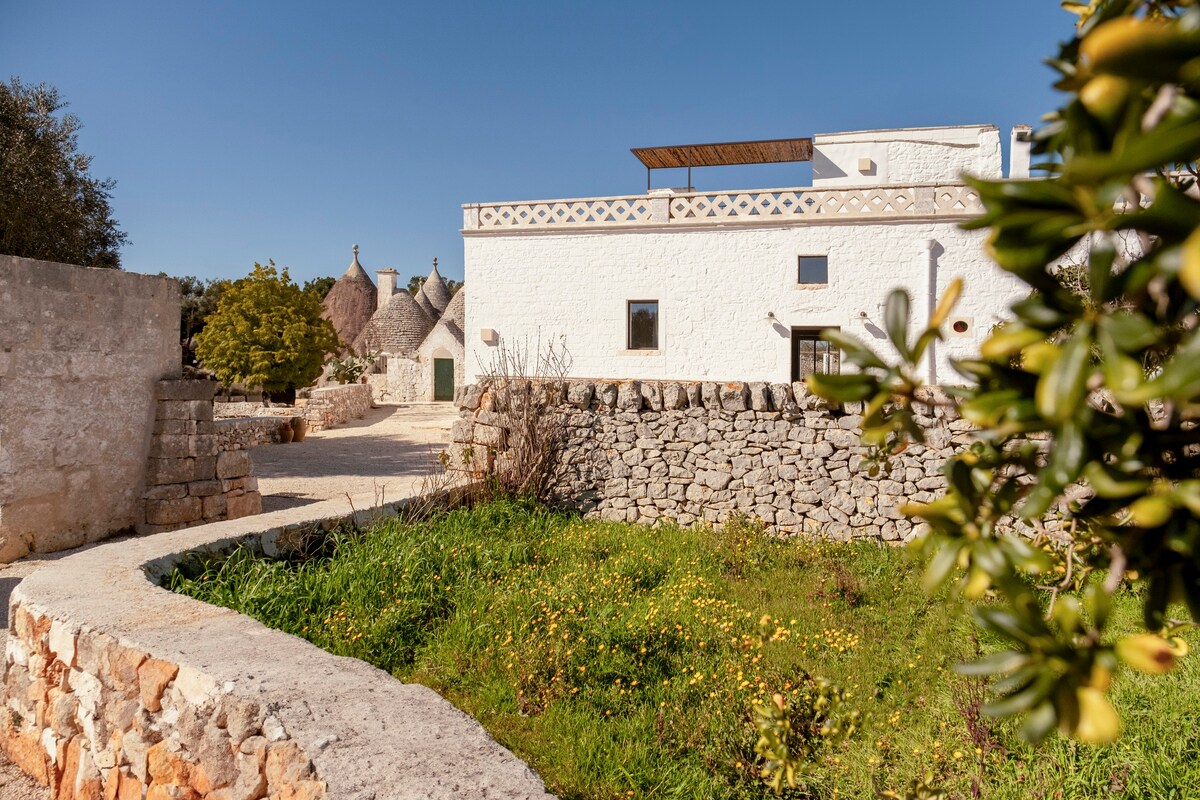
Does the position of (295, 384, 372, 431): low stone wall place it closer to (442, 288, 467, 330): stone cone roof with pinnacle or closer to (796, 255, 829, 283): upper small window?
(442, 288, 467, 330): stone cone roof with pinnacle

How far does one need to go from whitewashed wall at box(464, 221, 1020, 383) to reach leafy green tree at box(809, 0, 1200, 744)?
15.0 m

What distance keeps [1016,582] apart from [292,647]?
2894mm

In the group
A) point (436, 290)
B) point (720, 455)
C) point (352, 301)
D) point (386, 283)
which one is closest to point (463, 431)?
point (720, 455)

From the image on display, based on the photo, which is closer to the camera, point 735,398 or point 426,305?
point 735,398

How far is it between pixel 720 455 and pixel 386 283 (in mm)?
30198

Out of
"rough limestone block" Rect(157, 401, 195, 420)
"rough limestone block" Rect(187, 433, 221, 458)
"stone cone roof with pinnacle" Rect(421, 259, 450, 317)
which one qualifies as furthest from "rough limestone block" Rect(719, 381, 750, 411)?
"stone cone roof with pinnacle" Rect(421, 259, 450, 317)

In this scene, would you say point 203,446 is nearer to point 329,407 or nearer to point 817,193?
point 329,407

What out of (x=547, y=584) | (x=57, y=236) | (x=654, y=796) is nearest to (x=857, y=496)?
(x=547, y=584)

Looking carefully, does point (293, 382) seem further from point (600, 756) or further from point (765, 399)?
point (600, 756)

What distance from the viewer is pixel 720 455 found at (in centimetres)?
777

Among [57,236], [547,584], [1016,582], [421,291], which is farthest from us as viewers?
[421,291]

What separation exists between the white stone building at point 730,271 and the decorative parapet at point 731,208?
0.09 ft

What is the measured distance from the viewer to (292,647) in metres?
2.94

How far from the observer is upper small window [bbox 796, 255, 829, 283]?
15875mm
